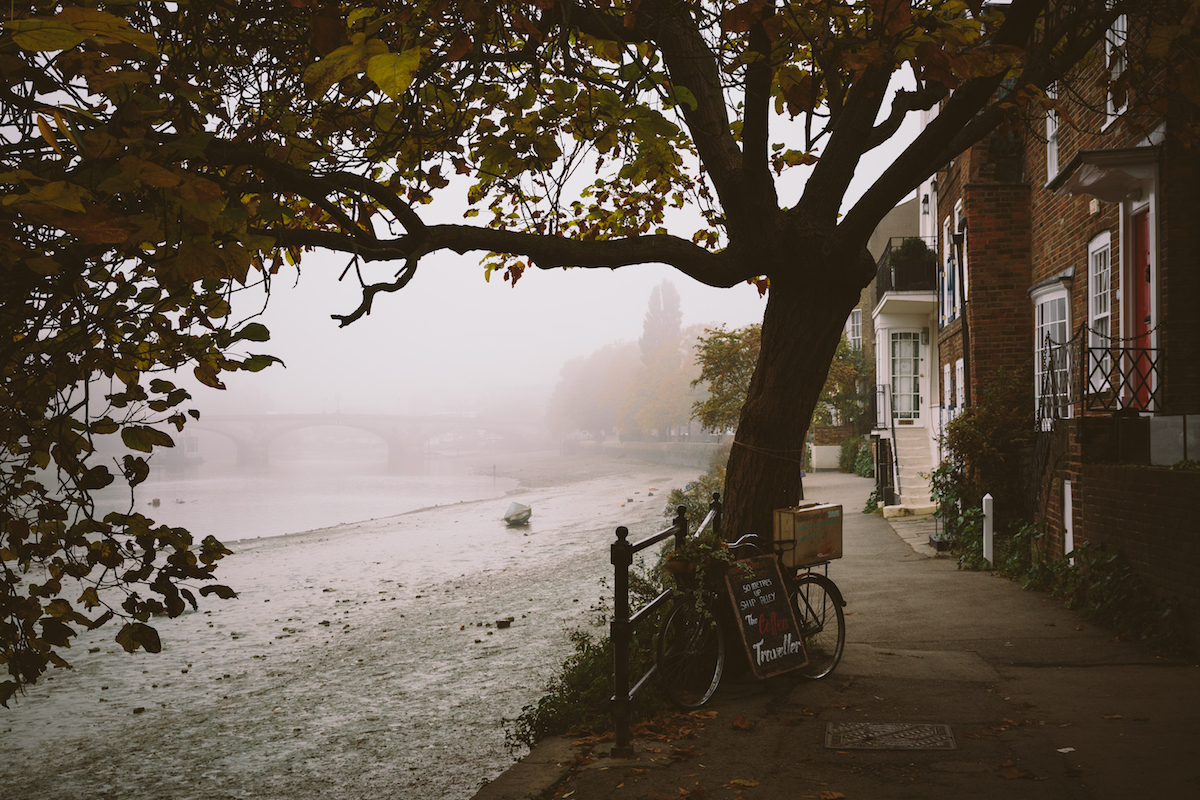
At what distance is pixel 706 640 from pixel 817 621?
130 centimetres

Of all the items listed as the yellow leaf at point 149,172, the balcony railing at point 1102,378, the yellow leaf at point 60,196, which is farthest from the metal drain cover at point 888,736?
the balcony railing at point 1102,378

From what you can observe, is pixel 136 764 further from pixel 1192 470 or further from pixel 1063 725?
pixel 1192 470

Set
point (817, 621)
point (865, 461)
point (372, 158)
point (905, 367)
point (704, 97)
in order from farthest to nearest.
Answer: point (865, 461)
point (905, 367)
point (817, 621)
point (704, 97)
point (372, 158)

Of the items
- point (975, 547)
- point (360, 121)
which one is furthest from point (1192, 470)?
point (360, 121)

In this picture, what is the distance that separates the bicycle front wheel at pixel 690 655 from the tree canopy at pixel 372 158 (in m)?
0.94

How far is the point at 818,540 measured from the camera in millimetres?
6574

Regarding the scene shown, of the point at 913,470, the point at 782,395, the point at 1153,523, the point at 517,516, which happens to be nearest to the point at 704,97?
the point at 782,395

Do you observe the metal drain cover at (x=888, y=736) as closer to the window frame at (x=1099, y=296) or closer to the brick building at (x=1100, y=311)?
the brick building at (x=1100, y=311)

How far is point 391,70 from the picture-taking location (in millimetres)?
2588

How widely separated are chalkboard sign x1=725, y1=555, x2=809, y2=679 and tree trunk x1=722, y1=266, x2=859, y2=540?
510mm

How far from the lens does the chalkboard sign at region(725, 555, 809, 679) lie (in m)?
5.74

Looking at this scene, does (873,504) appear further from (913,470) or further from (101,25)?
(101,25)

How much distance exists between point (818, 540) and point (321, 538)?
24.5 metres

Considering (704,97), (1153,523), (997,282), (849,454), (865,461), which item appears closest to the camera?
(704,97)
